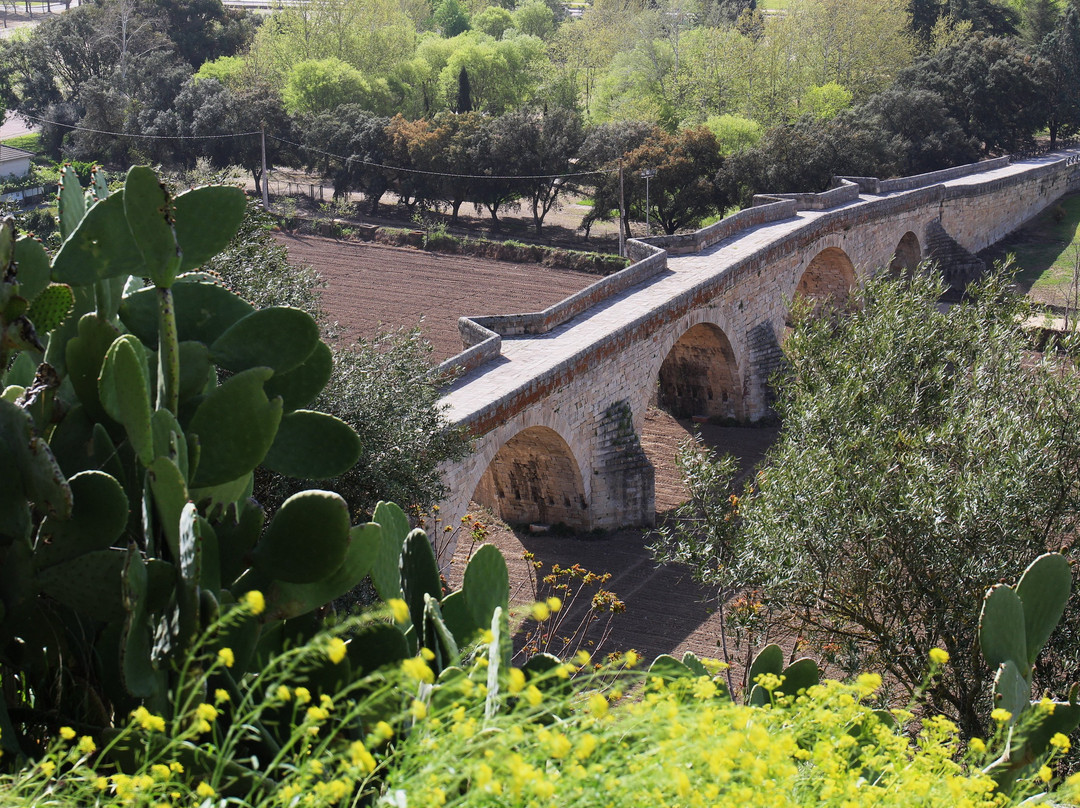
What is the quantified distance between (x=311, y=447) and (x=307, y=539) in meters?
0.76

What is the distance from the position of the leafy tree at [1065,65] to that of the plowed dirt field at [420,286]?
2329cm

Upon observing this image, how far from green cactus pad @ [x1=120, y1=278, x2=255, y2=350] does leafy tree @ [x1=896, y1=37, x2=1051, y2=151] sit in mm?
39644

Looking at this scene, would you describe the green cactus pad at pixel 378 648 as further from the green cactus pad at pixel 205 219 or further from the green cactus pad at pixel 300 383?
the green cactus pad at pixel 205 219

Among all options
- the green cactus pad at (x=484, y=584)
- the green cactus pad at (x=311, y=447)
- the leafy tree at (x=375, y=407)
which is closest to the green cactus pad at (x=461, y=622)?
the green cactus pad at (x=484, y=584)

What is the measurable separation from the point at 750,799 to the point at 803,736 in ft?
3.17

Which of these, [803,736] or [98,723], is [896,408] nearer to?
[803,736]

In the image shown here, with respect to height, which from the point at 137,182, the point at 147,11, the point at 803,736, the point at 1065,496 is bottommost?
the point at 1065,496

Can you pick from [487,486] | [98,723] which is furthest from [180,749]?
[487,486]

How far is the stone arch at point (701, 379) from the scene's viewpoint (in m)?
20.8

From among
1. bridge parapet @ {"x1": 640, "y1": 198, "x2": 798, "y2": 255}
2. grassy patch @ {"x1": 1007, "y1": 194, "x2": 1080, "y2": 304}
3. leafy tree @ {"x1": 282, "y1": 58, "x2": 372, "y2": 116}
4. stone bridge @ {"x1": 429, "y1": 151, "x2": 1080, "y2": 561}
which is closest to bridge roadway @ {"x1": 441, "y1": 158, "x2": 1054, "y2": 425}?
stone bridge @ {"x1": 429, "y1": 151, "x2": 1080, "y2": 561}

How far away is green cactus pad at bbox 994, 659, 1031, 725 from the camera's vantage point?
4.75 metres

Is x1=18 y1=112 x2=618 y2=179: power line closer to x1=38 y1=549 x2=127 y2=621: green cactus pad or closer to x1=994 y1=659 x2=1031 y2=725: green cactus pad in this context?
x1=994 y1=659 x2=1031 y2=725: green cactus pad

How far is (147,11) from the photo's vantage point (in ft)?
169

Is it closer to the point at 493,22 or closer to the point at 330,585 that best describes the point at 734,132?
the point at 493,22
